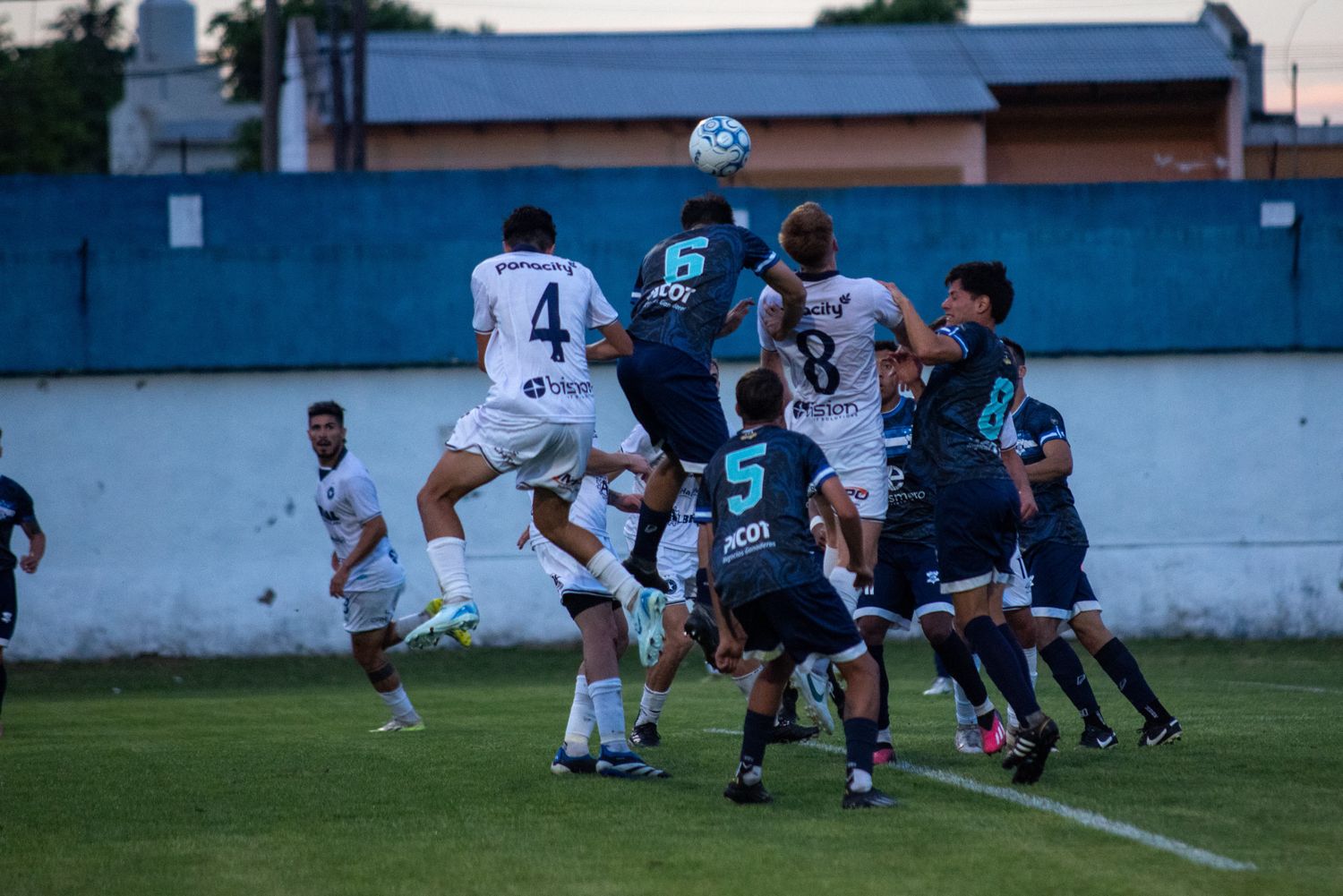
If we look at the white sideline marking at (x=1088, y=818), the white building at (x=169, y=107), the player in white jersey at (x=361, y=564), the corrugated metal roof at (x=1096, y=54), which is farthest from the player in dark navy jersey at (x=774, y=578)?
the white building at (x=169, y=107)

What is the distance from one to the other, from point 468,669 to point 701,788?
10.2 meters

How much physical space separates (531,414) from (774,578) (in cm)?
178

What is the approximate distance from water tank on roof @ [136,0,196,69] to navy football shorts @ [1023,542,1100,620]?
234 feet

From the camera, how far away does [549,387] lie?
7.79 meters

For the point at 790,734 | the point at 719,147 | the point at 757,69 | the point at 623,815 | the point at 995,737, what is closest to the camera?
the point at 623,815

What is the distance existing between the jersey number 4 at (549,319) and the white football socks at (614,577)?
3.61 ft

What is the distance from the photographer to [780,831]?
6.28 meters

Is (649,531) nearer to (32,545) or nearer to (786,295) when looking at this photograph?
(786,295)

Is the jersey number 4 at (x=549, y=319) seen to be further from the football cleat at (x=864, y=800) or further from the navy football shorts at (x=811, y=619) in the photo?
the football cleat at (x=864, y=800)

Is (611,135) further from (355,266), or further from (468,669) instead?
(468,669)

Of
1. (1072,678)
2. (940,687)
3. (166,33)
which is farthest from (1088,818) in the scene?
(166,33)

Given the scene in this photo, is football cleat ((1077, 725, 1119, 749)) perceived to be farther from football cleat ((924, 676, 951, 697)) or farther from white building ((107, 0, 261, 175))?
white building ((107, 0, 261, 175))

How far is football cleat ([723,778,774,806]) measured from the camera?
Result: 6.90 meters

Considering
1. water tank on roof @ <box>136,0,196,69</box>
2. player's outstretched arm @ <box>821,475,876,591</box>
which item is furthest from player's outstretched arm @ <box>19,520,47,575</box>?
water tank on roof @ <box>136,0,196,69</box>
